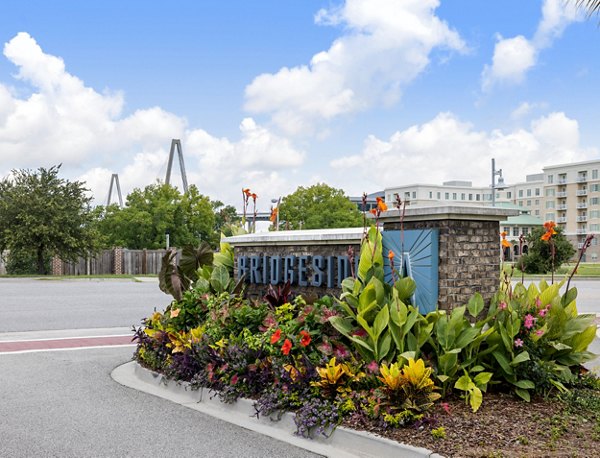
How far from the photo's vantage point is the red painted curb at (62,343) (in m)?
11.8

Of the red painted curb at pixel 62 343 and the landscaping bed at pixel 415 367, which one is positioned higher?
the landscaping bed at pixel 415 367

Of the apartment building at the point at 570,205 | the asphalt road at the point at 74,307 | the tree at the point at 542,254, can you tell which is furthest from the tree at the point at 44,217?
the apartment building at the point at 570,205

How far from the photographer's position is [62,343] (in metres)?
12.4

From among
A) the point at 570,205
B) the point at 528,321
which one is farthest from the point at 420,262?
the point at 570,205

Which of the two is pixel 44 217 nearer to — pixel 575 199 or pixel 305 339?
pixel 305 339

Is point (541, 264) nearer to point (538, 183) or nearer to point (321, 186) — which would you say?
point (321, 186)

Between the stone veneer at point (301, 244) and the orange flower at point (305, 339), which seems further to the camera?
the stone veneer at point (301, 244)

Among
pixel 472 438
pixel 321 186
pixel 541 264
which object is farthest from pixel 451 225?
pixel 321 186

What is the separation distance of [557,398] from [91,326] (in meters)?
→ 10.9

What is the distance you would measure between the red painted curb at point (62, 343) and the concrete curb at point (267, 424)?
10.6ft

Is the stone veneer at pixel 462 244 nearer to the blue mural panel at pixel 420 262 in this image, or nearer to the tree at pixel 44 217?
the blue mural panel at pixel 420 262

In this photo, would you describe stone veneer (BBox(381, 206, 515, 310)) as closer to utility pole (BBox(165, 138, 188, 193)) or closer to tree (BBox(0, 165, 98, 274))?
tree (BBox(0, 165, 98, 274))

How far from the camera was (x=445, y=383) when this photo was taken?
21.1 ft

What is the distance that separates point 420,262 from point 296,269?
232 centimetres
